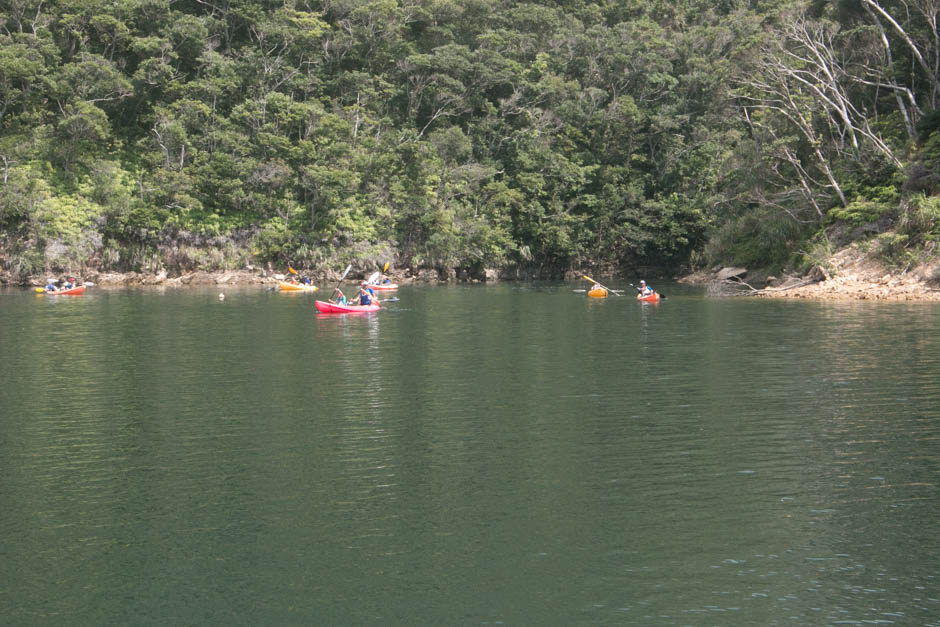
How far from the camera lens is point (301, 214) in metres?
73.8

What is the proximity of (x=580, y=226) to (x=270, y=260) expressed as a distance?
28.6 meters

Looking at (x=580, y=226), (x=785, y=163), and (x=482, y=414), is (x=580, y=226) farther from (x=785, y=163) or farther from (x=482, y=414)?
(x=482, y=414)

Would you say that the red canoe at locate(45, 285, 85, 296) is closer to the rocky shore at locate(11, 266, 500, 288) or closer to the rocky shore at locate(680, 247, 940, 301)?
the rocky shore at locate(11, 266, 500, 288)

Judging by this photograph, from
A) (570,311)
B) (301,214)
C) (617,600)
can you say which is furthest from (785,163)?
(617,600)

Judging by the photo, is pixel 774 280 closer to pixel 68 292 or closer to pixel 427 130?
pixel 427 130

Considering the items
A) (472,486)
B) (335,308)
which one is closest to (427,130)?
(335,308)

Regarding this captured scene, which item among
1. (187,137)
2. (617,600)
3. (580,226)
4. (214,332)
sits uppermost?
(187,137)

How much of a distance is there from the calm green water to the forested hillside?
3473 centimetres

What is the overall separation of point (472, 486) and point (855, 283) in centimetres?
4124

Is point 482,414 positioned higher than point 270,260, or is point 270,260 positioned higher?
point 270,260

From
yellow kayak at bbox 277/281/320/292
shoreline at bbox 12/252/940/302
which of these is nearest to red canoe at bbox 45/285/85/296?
shoreline at bbox 12/252/940/302

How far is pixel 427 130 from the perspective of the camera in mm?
83750

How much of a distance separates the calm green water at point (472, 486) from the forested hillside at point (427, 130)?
1367 inches

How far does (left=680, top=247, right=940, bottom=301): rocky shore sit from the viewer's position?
151 ft
